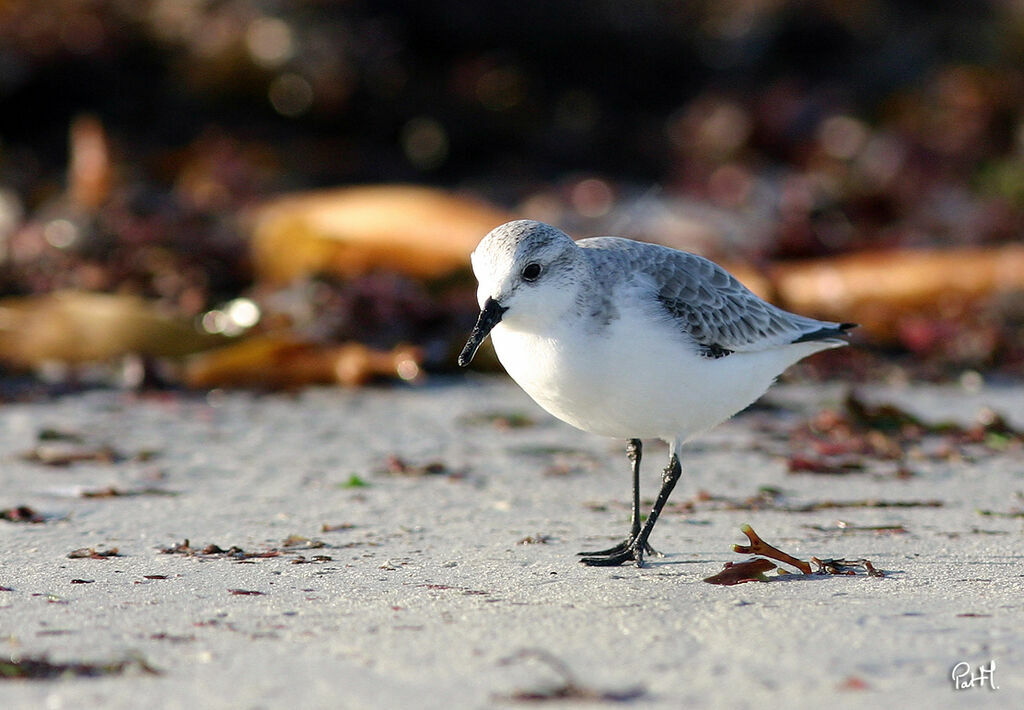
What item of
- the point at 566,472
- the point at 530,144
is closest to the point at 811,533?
the point at 566,472

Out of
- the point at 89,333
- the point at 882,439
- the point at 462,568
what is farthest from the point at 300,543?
the point at 89,333

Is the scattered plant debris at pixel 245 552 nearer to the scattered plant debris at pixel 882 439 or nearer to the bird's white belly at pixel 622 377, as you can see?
the bird's white belly at pixel 622 377

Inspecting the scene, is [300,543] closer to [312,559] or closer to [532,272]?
[312,559]

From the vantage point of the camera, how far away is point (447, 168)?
1155cm

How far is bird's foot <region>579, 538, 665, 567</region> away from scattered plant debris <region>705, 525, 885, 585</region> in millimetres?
268

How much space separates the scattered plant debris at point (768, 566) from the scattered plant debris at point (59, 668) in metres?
1.47

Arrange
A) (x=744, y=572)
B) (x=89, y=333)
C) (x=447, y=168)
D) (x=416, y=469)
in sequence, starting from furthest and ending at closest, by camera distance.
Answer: (x=447, y=168) < (x=89, y=333) < (x=416, y=469) < (x=744, y=572)

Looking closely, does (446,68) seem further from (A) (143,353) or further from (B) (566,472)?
(B) (566,472)

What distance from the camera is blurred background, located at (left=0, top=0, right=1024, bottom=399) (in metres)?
6.74

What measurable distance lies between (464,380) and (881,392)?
2155mm

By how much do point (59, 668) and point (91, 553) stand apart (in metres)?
1.05

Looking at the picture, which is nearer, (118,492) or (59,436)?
(118,492)

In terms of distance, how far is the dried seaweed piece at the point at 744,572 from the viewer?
10.5 feet

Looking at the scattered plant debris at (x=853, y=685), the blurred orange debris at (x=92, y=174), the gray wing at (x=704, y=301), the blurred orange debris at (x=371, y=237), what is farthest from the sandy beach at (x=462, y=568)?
the blurred orange debris at (x=92, y=174)
